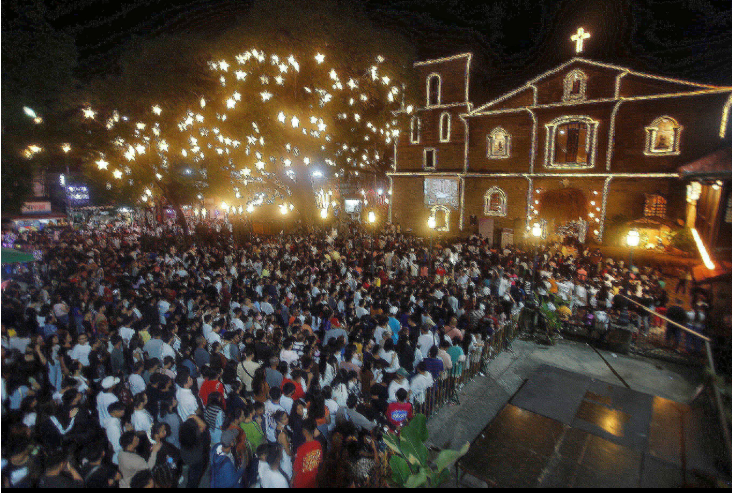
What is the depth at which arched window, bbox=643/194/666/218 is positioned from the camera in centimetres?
2030

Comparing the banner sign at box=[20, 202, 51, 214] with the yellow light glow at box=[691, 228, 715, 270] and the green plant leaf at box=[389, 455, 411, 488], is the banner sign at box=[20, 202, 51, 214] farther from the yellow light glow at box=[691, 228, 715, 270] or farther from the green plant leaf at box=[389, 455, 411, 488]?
the yellow light glow at box=[691, 228, 715, 270]

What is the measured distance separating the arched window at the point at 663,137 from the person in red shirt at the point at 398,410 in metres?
22.3

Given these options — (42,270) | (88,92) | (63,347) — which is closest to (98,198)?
(88,92)

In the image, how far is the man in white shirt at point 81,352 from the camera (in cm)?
614

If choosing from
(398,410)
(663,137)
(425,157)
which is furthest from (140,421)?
(425,157)

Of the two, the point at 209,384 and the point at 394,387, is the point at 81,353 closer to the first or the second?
the point at 209,384

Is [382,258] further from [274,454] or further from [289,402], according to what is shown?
[274,454]

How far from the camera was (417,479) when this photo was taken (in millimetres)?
4492

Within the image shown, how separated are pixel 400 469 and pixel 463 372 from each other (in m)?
3.49

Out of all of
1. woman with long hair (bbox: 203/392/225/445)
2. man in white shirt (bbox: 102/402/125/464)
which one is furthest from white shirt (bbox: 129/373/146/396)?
woman with long hair (bbox: 203/392/225/445)

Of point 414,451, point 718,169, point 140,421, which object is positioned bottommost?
point 414,451

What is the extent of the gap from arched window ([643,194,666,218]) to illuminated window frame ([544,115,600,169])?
3.45m

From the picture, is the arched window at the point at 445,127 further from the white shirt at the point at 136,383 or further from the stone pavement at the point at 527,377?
the white shirt at the point at 136,383

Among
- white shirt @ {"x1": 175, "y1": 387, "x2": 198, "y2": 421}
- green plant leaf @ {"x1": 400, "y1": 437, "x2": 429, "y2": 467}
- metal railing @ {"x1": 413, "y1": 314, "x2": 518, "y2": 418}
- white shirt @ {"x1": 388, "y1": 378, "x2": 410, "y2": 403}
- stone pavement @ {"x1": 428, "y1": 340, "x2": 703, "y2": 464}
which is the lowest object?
stone pavement @ {"x1": 428, "y1": 340, "x2": 703, "y2": 464}
